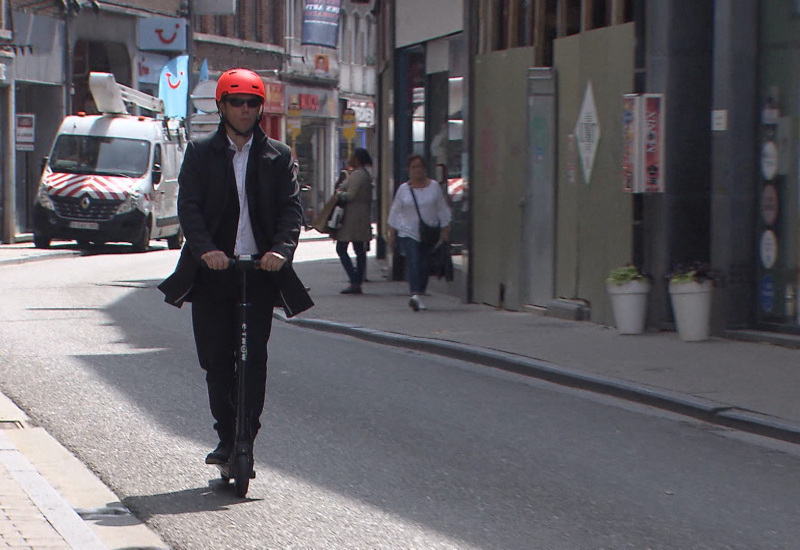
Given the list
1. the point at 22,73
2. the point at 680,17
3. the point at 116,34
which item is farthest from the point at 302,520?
the point at 116,34

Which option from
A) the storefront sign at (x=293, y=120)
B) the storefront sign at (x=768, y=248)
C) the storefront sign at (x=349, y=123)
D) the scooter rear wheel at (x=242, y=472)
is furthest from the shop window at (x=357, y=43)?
the scooter rear wheel at (x=242, y=472)

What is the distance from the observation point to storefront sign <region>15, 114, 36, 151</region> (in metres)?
33.8

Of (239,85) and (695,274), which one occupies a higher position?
(239,85)

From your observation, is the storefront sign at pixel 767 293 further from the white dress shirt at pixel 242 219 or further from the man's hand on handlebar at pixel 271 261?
the man's hand on handlebar at pixel 271 261

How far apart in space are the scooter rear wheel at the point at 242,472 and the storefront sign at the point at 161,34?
1399 inches

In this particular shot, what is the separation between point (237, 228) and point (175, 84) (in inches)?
1434

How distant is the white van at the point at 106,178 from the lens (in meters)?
29.6

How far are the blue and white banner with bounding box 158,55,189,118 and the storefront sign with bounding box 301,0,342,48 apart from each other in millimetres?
3433

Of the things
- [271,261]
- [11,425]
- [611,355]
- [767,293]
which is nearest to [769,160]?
[767,293]

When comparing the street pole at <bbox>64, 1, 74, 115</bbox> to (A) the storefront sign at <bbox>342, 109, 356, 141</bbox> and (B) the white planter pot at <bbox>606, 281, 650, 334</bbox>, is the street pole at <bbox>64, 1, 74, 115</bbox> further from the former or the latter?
(B) the white planter pot at <bbox>606, 281, 650, 334</bbox>

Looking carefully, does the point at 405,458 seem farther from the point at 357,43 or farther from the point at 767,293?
the point at 357,43

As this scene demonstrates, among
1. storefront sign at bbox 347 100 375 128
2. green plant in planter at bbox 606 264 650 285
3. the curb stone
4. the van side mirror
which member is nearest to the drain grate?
the curb stone

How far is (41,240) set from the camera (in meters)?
30.4

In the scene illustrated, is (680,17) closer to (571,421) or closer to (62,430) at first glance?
(571,421)
